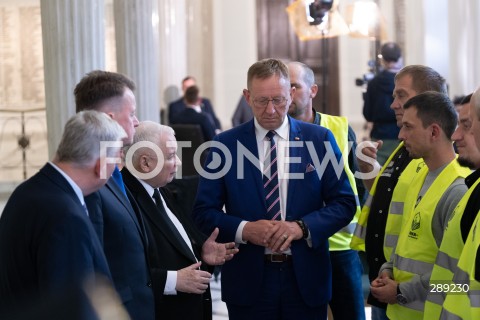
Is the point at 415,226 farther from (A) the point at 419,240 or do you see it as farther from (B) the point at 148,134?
(B) the point at 148,134

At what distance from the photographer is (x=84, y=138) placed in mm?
3164

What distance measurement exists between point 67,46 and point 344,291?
290cm

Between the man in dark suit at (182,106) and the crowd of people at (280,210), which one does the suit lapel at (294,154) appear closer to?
the crowd of people at (280,210)

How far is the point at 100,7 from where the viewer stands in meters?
6.89

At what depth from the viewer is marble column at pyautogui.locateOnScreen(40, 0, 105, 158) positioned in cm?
666

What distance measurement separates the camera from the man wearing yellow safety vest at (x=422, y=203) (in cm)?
401

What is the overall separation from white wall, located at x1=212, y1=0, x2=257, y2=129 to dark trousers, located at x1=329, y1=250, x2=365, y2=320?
510 inches

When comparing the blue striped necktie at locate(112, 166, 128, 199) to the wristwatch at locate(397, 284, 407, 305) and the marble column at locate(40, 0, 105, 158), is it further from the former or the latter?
the marble column at locate(40, 0, 105, 158)

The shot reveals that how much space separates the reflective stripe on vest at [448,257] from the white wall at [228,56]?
14.3 m

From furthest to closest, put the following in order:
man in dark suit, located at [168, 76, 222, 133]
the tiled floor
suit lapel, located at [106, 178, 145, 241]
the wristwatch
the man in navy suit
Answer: man in dark suit, located at [168, 76, 222, 133] < the tiled floor < the man in navy suit < the wristwatch < suit lapel, located at [106, 178, 145, 241]

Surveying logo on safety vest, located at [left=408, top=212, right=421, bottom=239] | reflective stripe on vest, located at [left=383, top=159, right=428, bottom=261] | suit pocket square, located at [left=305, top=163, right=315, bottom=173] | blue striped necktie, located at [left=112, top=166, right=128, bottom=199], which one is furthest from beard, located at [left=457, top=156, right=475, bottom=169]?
blue striped necktie, located at [left=112, top=166, right=128, bottom=199]

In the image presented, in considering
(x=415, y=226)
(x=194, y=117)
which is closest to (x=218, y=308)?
(x=415, y=226)

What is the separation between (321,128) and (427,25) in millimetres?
12793

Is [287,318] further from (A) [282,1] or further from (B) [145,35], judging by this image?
(A) [282,1]
